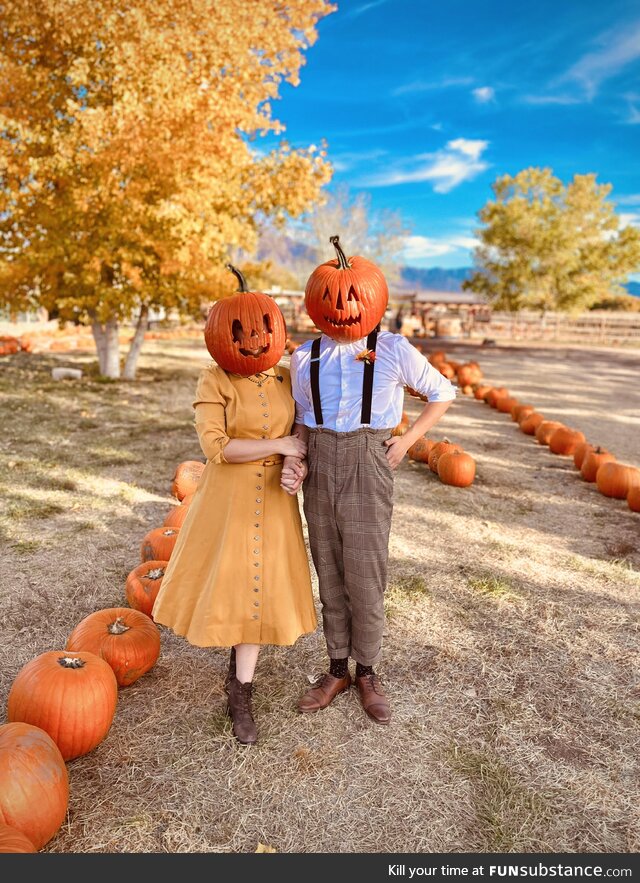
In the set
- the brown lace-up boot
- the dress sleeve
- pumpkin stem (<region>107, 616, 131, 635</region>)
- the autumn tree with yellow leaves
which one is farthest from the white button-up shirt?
the autumn tree with yellow leaves

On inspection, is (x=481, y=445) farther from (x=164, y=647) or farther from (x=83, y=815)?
(x=83, y=815)

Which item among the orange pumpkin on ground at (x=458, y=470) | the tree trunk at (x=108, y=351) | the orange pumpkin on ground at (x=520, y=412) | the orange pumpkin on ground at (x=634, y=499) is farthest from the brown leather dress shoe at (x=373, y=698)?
the tree trunk at (x=108, y=351)

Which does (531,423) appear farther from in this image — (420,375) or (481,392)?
(420,375)

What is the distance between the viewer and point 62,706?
262cm

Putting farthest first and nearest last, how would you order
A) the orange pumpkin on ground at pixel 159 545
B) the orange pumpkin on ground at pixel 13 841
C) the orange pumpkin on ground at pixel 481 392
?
the orange pumpkin on ground at pixel 481 392 → the orange pumpkin on ground at pixel 159 545 → the orange pumpkin on ground at pixel 13 841

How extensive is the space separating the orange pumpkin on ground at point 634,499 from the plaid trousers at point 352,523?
4.24m

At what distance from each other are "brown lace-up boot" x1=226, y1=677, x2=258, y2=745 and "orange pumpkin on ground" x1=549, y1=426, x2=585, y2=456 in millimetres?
6445

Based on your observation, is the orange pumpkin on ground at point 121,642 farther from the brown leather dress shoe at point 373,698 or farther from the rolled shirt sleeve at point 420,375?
the rolled shirt sleeve at point 420,375

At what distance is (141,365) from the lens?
56.2 ft

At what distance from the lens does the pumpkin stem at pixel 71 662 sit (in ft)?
9.12

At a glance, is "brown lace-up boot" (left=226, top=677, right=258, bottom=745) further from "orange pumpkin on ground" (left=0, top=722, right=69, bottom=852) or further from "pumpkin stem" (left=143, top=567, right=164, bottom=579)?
"pumpkin stem" (left=143, top=567, right=164, bottom=579)

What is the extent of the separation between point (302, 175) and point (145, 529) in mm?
10952

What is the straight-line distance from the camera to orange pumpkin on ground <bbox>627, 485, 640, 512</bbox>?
6086 millimetres

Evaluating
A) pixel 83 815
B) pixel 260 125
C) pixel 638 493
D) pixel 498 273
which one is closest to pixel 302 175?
pixel 260 125
